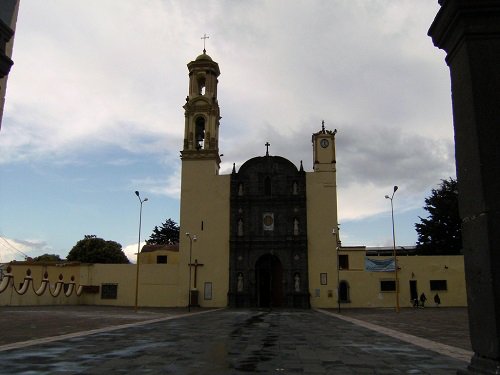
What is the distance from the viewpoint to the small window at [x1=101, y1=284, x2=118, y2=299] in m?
50.0

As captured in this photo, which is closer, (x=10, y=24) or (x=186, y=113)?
(x=10, y=24)

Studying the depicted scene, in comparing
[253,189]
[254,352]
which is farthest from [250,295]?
[254,352]

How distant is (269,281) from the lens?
49.4m

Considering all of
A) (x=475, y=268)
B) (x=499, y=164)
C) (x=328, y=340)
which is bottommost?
(x=328, y=340)

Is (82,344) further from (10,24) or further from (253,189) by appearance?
(253,189)

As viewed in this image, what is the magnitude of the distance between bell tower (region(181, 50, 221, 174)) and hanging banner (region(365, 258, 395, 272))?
18.6m

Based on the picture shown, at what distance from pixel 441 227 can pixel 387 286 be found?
1951cm

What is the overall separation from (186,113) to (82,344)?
4114 centimetres

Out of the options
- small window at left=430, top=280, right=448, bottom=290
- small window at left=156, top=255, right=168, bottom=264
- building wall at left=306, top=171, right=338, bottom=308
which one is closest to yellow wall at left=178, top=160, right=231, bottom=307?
building wall at left=306, top=171, right=338, bottom=308

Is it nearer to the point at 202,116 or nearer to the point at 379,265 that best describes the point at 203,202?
→ the point at 202,116

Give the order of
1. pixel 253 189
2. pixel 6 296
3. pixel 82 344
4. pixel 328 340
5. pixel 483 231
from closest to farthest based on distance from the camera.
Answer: pixel 483 231
pixel 82 344
pixel 328 340
pixel 6 296
pixel 253 189

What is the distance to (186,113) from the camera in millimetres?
52438

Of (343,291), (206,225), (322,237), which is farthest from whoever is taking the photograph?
(206,225)

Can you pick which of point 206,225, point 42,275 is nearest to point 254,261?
point 206,225
